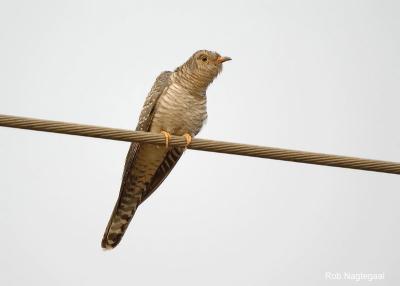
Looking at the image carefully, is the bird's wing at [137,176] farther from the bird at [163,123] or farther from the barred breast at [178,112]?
the barred breast at [178,112]

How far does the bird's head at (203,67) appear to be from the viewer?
6.44 m

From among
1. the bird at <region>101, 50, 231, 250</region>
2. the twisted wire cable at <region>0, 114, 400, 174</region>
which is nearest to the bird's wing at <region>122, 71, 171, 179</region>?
the bird at <region>101, 50, 231, 250</region>

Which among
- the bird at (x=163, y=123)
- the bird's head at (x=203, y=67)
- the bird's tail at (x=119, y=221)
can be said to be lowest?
the bird's tail at (x=119, y=221)

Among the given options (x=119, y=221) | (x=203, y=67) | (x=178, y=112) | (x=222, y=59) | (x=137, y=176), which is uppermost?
(x=222, y=59)

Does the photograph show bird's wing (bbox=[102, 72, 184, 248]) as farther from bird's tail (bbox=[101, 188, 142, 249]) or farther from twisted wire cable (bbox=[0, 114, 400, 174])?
twisted wire cable (bbox=[0, 114, 400, 174])

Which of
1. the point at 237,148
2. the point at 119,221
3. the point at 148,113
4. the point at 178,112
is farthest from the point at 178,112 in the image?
the point at 237,148

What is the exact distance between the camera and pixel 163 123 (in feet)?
20.4

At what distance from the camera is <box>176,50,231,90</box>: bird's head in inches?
253

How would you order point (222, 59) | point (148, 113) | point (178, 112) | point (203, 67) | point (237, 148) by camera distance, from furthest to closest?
1. point (222, 59)
2. point (203, 67)
3. point (148, 113)
4. point (178, 112)
5. point (237, 148)

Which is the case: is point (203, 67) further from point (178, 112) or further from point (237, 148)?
point (237, 148)

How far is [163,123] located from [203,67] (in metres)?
0.80

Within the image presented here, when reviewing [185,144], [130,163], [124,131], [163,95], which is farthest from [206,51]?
[124,131]

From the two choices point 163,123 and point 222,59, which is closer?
point 163,123

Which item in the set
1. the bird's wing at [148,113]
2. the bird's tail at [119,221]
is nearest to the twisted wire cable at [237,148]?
the bird's wing at [148,113]
